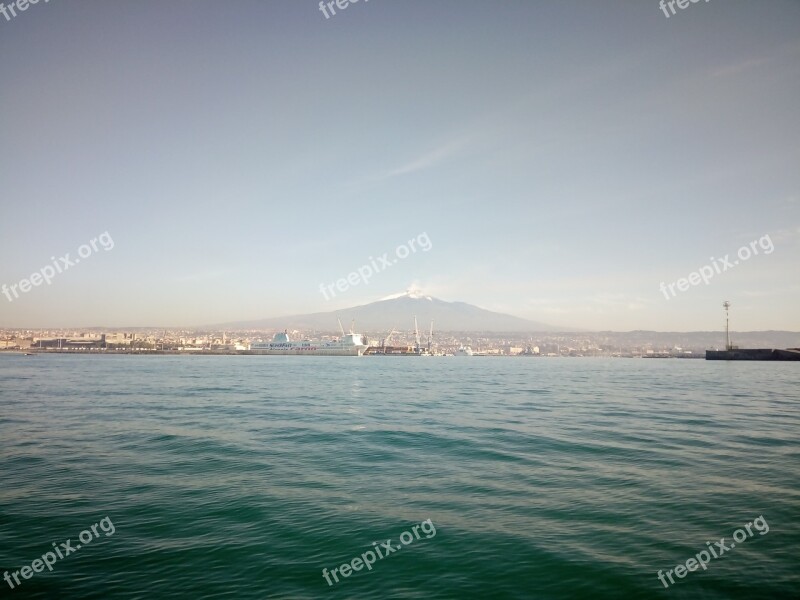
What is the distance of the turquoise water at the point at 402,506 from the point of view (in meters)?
8.16

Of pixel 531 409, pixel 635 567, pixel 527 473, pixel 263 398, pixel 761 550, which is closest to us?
pixel 635 567

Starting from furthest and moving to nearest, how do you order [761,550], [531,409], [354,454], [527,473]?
[531,409] < [354,454] < [527,473] < [761,550]

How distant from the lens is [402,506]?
11.8 meters

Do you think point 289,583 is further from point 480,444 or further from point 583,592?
point 480,444

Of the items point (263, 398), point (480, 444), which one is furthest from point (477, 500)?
point (263, 398)

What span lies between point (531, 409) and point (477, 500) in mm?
21071

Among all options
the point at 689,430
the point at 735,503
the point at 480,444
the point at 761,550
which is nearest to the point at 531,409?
the point at 689,430

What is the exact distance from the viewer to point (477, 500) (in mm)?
12188

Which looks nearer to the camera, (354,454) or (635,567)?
(635,567)

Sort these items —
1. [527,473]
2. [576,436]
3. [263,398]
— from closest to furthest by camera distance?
[527,473], [576,436], [263,398]

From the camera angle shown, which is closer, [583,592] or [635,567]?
[583,592]

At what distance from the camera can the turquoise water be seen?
26.8 feet

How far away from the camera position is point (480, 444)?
19750 mm

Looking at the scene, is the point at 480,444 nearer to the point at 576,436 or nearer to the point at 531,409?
the point at 576,436
